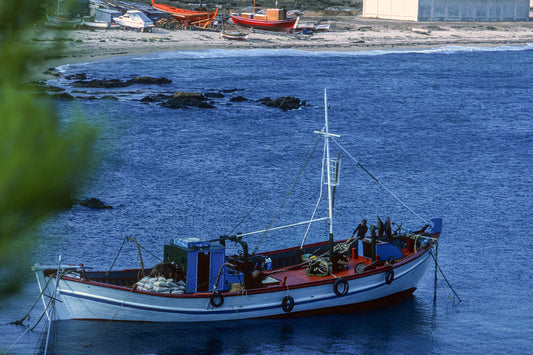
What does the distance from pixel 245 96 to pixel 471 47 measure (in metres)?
63.6

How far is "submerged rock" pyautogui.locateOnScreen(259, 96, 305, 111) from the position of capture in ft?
256

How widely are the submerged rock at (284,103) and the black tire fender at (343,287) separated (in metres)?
50.6

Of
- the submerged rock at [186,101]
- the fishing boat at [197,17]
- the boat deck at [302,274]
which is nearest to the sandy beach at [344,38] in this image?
the fishing boat at [197,17]

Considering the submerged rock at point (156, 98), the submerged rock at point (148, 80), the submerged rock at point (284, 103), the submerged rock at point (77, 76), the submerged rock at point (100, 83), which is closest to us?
the submerged rock at point (156, 98)

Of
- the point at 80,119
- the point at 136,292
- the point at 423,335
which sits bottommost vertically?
the point at 423,335

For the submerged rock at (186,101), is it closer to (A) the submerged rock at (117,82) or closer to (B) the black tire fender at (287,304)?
(A) the submerged rock at (117,82)

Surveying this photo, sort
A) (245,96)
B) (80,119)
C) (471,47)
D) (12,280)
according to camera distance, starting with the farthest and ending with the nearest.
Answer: (471,47), (245,96), (12,280), (80,119)

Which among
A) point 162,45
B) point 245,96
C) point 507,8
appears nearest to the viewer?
point 245,96

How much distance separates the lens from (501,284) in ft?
108

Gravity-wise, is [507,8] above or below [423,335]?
above

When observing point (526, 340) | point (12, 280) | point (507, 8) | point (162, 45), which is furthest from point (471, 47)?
point (12, 280)

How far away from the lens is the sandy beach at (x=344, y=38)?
10631 cm

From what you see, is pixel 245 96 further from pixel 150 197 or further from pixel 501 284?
pixel 501 284

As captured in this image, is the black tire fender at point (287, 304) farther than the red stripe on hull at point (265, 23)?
No
